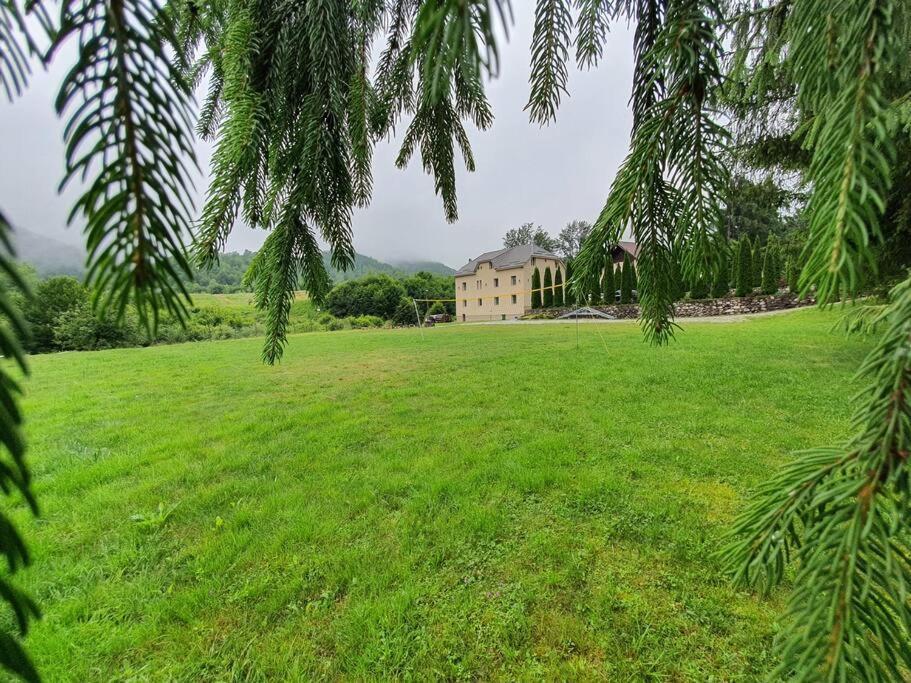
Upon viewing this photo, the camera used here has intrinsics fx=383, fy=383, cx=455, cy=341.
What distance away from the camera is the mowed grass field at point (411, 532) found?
1659 millimetres

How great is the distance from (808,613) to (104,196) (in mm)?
873

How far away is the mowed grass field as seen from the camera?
65.3 inches

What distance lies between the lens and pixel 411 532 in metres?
2.47

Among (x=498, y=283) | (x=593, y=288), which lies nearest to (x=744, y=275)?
(x=498, y=283)

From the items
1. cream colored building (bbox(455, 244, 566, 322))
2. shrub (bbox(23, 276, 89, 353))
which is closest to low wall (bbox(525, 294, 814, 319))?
cream colored building (bbox(455, 244, 566, 322))

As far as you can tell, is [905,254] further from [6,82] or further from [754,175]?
[6,82]

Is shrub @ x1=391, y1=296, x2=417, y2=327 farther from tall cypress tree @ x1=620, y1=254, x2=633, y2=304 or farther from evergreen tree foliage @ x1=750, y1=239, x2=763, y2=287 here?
A: tall cypress tree @ x1=620, y1=254, x2=633, y2=304

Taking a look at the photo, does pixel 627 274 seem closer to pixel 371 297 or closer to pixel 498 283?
pixel 498 283

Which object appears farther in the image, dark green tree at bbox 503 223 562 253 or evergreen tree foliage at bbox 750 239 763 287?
dark green tree at bbox 503 223 562 253

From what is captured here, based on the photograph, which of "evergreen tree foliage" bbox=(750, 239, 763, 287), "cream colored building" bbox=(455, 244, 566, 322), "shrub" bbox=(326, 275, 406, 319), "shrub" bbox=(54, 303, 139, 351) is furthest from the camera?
"shrub" bbox=(326, 275, 406, 319)

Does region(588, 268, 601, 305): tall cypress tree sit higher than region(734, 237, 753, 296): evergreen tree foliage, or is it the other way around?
region(734, 237, 753, 296): evergreen tree foliage

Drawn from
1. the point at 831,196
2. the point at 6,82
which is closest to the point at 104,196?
the point at 6,82

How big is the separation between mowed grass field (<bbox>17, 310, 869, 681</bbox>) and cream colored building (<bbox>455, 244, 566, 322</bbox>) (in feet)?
70.0

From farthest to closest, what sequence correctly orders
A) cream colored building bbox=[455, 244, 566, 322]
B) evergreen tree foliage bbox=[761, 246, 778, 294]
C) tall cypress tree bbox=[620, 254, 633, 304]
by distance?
1. cream colored building bbox=[455, 244, 566, 322]
2. evergreen tree foliage bbox=[761, 246, 778, 294]
3. tall cypress tree bbox=[620, 254, 633, 304]
